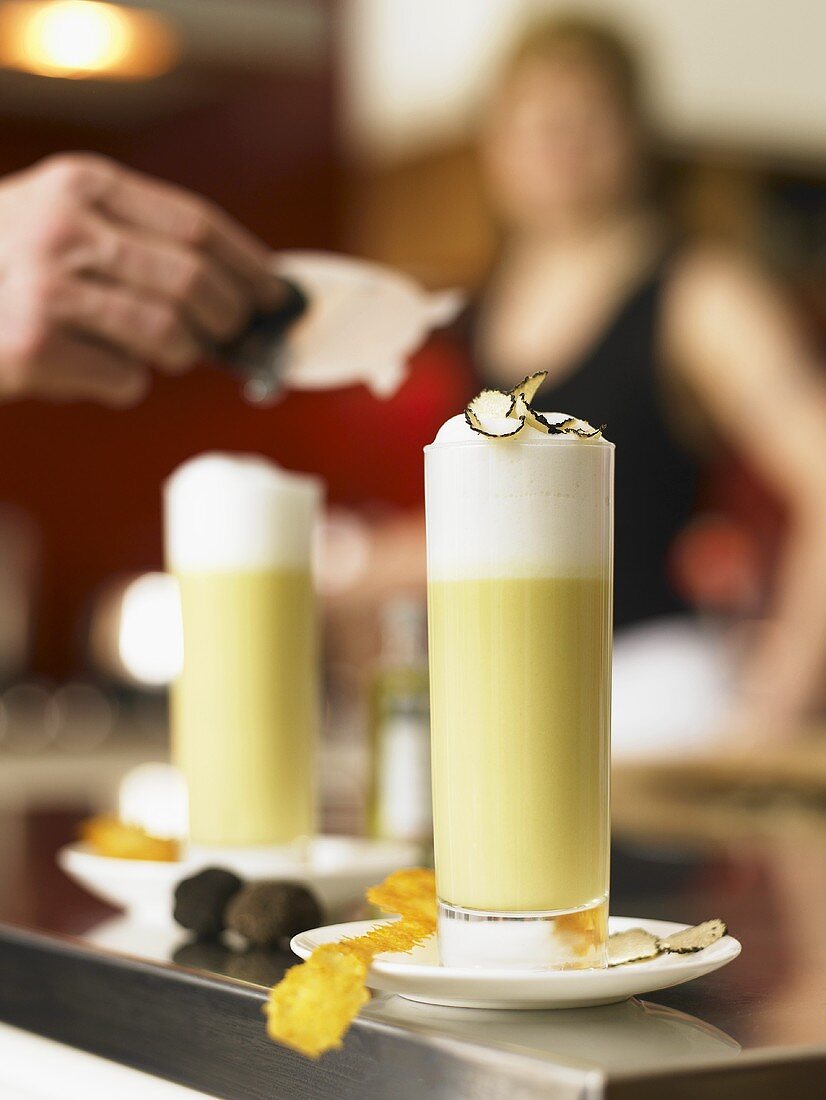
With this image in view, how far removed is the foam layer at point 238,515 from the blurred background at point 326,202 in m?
2.81

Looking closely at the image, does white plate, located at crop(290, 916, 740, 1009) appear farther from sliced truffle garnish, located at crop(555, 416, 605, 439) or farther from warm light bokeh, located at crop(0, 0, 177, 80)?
warm light bokeh, located at crop(0, 0, 177, 80)

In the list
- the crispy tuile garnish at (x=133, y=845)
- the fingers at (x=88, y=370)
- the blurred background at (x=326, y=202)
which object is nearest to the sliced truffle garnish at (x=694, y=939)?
the crispy tuile garnish at (x=133, y=845)

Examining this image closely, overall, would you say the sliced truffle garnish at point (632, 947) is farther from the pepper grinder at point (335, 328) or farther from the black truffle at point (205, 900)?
the pepper grinder at point (335, 328)

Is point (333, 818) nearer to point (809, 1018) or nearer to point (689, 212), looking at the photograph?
point (809, 1018)

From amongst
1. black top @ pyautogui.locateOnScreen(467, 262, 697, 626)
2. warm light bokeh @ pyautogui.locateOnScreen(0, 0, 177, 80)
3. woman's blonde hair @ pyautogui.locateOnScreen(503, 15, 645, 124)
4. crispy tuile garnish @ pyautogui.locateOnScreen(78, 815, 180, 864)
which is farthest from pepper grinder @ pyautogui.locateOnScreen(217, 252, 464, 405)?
warm light bokeh @ pyautogui.locateOnScreen(0, 0, 177, 80)

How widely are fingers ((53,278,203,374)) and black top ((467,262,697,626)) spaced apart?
5.32 feet

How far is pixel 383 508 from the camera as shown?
5.18m

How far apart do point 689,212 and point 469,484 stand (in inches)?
163

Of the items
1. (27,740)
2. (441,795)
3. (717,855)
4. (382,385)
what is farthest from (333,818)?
(27,740)

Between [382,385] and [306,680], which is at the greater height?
[382,385]

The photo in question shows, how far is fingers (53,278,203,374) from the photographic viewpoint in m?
1.19

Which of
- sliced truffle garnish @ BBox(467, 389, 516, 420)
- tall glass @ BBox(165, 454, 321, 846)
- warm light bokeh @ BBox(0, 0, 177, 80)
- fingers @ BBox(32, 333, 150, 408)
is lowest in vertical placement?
tall glass @ BBox(165, 454, 321, 846)

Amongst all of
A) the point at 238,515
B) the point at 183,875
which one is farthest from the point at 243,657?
the point at 183,875

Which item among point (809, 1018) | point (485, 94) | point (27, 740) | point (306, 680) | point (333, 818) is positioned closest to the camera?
point (809, 1018)
